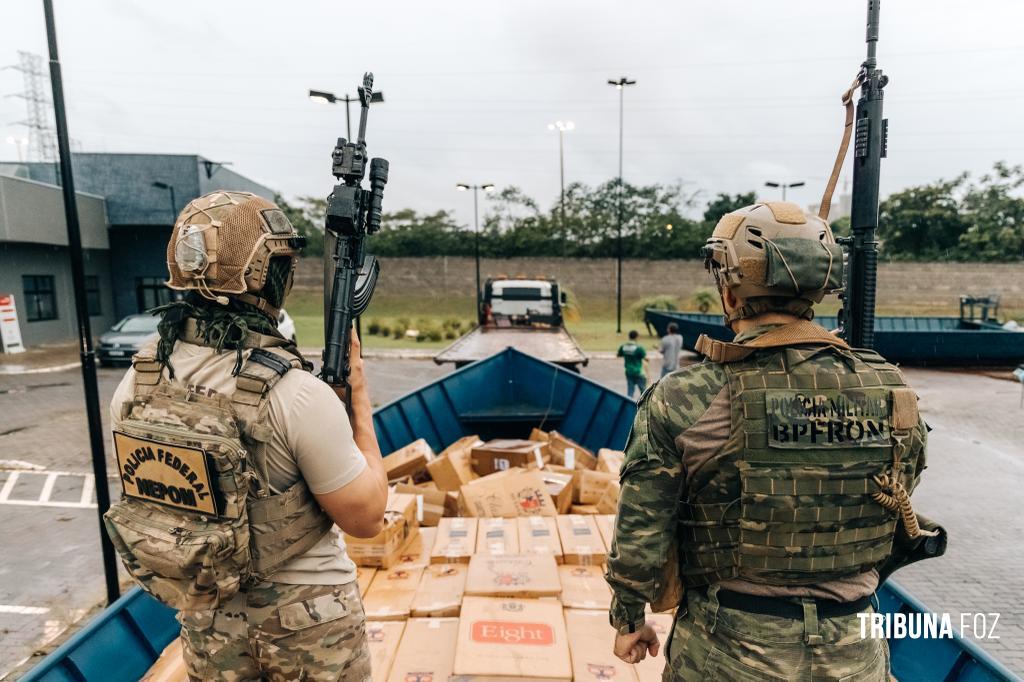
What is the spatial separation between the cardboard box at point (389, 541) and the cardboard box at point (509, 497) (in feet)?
1.54

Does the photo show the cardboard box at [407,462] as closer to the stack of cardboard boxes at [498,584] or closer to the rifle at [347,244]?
the stack of cardboard boxes at [498,584]

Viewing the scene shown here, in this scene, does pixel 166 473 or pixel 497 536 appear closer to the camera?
pixel 166 473

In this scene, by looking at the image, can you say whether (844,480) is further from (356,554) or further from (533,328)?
(533,328)

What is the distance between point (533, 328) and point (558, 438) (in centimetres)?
811

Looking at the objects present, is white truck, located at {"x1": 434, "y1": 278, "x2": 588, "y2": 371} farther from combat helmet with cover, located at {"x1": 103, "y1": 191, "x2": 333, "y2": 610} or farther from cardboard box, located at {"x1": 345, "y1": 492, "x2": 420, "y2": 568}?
combat helmet with cover, located at {"x1": 103, "y1": 191, "x2": 333, "y2": 610}

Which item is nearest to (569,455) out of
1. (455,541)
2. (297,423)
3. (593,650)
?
(455,541)

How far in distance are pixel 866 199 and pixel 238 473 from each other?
115 inches

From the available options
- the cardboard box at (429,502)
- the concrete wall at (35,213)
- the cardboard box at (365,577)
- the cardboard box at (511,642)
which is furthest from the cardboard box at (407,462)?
the concrete wall at (35,213)

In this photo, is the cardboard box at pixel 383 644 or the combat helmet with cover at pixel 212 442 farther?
the cardboard box at pixel 383 644

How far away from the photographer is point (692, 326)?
1600cm

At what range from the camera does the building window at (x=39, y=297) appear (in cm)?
1781

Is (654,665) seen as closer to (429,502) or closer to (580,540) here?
(580,540)

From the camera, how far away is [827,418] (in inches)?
54.3

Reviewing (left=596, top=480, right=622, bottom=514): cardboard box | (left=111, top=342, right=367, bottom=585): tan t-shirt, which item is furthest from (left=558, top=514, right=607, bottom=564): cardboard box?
(left=111, top=342, right=367, bottom=585): tan t-shirt
